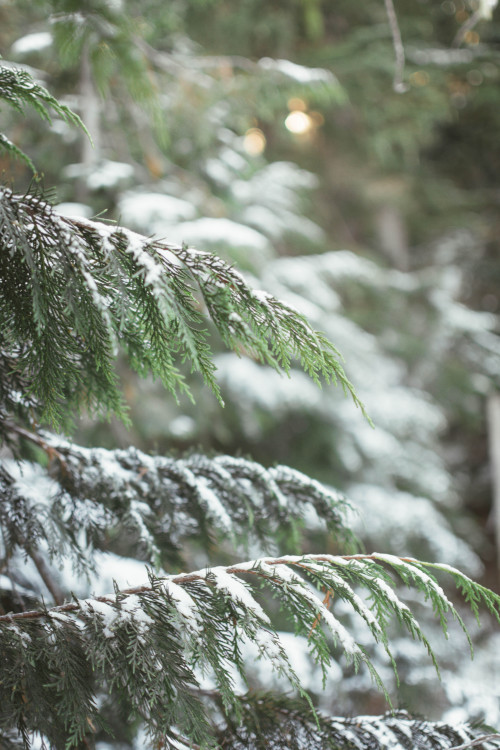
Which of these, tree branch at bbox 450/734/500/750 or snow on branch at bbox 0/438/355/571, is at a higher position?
snow on branch at bbox 0/438/355/571

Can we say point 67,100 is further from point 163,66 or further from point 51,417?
point 51,417

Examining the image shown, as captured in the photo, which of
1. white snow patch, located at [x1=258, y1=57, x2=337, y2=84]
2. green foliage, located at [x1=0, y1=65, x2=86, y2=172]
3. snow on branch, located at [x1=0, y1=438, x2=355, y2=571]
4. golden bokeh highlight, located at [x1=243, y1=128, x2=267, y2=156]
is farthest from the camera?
golden bokeh highlight, located at [x1=243, y1=128, x2=267, y2=156]

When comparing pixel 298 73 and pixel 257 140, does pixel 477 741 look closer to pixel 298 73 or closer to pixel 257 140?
pixel 298 73

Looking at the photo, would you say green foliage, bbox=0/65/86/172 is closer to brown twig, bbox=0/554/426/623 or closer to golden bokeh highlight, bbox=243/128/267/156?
brown twig, bbox=0/554/426/623

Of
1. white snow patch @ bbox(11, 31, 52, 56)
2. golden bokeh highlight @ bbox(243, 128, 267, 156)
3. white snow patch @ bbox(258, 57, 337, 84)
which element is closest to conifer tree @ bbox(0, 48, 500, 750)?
white snow patch @ bbox(11, 31, 52, 56)

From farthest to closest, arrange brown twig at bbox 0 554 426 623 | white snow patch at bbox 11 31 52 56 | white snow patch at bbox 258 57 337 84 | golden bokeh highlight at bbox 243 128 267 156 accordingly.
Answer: golden bokeh highlight at bbox 243 128 267 156, white snow patch at bbox 258 57 337 84, white snow patch at bbox 11 31 52 56, brown twig at bbox 0 554 426 623

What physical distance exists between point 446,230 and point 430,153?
1.67 m

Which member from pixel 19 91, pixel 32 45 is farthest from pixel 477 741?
pixel 32 45

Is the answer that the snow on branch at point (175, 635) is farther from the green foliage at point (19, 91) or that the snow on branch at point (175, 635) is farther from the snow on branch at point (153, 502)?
the green foliage at point (19, 91)

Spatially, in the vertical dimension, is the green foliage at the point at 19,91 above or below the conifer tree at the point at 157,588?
above

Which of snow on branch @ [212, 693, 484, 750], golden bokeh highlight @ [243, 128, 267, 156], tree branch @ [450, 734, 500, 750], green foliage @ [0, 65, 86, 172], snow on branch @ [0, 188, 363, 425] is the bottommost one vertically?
snow on branch @ [212, 693, 484, 750]

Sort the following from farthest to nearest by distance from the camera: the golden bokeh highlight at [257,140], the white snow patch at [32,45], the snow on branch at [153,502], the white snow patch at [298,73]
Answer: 1. the golden bokeh highlight at [257,140]
2. the white snow patch at [298,73]
3. the white snow patch at [32,45]
4. the snow on branch at [153,502]

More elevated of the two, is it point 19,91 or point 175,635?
point 19,91

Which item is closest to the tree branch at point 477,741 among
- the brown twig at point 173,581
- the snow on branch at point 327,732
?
the snow on branch at point 327,732
